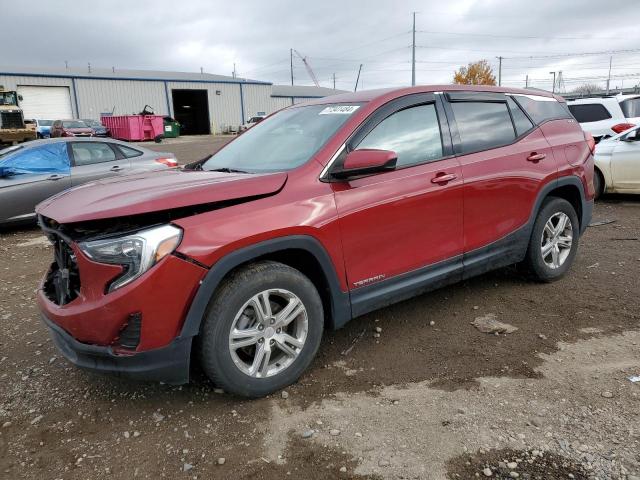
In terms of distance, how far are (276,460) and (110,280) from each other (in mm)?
1219

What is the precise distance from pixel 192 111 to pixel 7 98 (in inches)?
989

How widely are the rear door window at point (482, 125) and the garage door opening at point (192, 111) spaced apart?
153 feet

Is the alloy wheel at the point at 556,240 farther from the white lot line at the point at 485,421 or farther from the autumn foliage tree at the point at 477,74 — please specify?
the autumn foliage tree at the point at 477,74

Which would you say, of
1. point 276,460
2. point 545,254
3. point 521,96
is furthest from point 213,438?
point 521,96

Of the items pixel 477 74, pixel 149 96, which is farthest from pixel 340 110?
pixel 477 74

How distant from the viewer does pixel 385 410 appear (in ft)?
9.18

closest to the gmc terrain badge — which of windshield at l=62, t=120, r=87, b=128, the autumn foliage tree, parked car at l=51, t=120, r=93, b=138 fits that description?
parked car at l=51, t=120, r=93, b=138

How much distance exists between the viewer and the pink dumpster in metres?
34.6

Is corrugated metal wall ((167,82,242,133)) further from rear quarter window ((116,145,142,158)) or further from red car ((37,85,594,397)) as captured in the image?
red car ((37,85,594,397))

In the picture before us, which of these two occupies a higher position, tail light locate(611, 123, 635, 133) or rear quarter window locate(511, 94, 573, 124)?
rear quarter window locate(511, 94, 573, 124)

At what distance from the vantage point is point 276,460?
8.03 ft

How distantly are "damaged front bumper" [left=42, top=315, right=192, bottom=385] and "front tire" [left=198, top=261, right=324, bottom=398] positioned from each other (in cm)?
12

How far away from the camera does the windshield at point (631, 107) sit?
1076 centimetres

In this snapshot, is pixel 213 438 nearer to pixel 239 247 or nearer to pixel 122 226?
pixel 239 247
